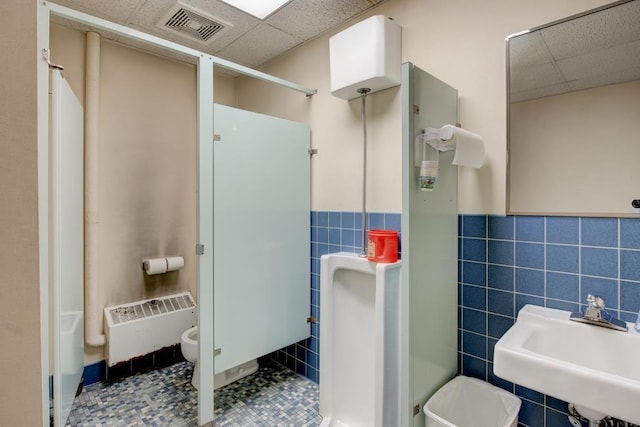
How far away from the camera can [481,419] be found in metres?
1.37

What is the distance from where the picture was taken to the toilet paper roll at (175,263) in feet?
7.62

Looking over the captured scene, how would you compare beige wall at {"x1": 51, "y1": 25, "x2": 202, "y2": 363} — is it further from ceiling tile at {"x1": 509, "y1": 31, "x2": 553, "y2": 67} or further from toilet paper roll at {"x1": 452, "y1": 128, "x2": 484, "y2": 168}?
ceiling tile at {"x1": 509, "y1": 31, "x2": 553, "y2": 67}

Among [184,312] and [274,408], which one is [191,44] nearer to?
[184,312]

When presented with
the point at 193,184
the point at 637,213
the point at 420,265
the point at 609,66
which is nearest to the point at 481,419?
the point at 420,265

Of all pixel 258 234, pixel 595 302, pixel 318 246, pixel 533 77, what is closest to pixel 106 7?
pixel 258 234

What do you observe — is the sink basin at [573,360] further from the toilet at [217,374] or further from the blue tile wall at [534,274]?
the toilet at [217,374]

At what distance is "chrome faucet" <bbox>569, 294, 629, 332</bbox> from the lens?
1059mm

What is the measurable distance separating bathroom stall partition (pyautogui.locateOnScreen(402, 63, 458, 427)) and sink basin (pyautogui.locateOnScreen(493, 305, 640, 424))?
29 cm

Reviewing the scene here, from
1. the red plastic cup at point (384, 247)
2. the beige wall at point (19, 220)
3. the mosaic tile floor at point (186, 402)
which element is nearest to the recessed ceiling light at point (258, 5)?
the red plastic cup at point (384, 247)

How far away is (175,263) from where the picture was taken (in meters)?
2.34

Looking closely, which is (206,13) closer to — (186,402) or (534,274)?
(534,274)

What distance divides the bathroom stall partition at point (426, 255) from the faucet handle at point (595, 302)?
0.48 meters

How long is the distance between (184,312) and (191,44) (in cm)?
189

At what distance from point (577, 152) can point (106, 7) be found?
2.46 metres
